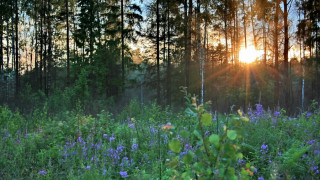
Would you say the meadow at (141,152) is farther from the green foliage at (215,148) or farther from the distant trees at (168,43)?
the distant trees at (168,43)

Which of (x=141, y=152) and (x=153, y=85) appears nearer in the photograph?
(x=141, y=152)

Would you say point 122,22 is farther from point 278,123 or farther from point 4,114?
point 278,123

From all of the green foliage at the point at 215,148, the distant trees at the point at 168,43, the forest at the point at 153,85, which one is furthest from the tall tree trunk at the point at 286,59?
the green foliage at the point at 215,148

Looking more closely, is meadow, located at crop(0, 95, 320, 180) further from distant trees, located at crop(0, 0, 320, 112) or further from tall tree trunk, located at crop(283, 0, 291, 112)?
distant trees, located at crop(0, 0, 320, 112)

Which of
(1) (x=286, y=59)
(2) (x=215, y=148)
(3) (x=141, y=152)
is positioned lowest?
(3) (x=141, y=152)

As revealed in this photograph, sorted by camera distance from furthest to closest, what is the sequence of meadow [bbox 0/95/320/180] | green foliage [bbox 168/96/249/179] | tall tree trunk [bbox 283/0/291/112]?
tall tree trunk [bbox 283/0/291/112]
meadow [bbox 0/95/320/180]
green foliage [bbox 168/96/249/179]

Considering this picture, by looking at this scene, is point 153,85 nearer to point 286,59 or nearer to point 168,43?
point 168,43

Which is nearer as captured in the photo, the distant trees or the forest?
the forest

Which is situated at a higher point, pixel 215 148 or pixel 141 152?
pixel 215 148

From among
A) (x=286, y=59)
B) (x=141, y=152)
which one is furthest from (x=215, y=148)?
(x=286, y=59)

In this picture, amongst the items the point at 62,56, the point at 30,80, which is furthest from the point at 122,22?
the point at 30,80

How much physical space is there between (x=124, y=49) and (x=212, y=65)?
9.94 m

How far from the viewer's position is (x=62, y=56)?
31016 millimetres

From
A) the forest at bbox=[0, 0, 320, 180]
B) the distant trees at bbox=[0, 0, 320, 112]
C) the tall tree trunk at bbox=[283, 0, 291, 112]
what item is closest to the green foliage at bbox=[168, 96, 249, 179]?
the forest at bbox=[0, 0, 320, 180]
